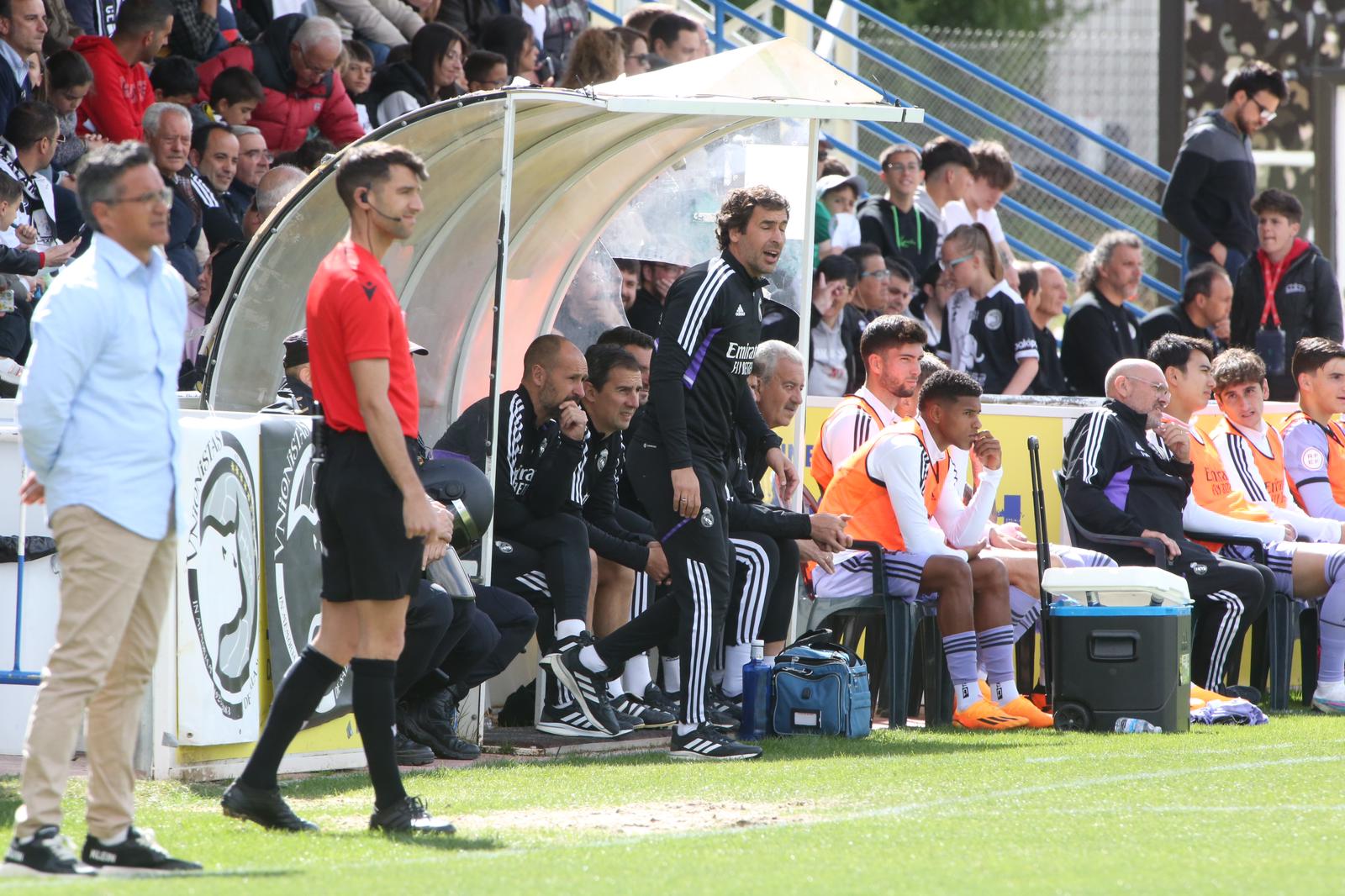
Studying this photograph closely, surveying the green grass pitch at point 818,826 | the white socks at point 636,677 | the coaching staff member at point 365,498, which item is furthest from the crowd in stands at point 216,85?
the green grass pitch at point 818,826

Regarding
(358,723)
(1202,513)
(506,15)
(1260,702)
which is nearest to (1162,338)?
(1202,513)

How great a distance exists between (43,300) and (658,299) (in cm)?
596

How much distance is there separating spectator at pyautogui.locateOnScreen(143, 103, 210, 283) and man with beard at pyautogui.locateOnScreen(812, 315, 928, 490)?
3.68 m

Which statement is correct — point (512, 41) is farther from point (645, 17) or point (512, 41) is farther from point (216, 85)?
point (216, 85)

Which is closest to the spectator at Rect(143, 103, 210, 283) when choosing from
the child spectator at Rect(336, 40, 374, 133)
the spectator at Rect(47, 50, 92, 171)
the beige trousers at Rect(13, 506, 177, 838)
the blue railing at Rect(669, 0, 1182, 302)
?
the spectator at Rect(47, 50, 92, 171)

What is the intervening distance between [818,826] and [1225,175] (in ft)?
31.2

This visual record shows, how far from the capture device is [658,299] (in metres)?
10.9

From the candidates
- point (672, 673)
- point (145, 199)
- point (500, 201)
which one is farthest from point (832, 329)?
point (145, 199)

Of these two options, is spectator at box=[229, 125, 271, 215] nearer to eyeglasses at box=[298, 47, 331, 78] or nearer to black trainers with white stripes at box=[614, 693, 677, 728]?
eyeglasses at box=[298, 47, 331, 78]

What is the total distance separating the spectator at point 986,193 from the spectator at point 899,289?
4.49ft

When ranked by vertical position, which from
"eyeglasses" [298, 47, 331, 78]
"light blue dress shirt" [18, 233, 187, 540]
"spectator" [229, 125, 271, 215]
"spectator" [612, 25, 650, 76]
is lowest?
"light blue dress shirt" [18, 233, 187, 540]

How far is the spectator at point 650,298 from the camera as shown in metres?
10.9

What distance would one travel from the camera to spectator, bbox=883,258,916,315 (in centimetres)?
1280

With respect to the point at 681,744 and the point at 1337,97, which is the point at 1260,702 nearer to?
the point at 681,744
